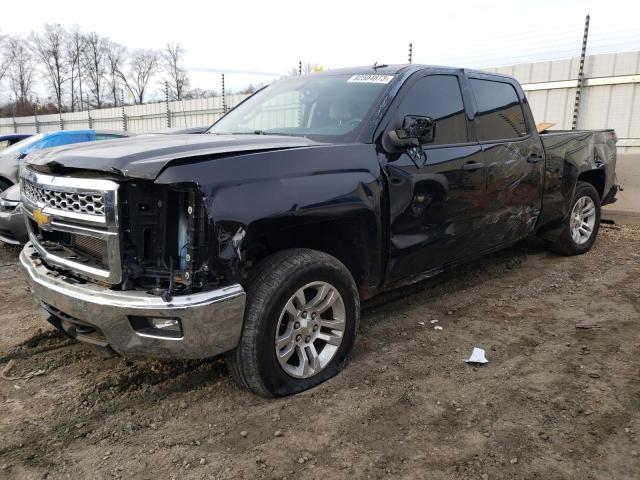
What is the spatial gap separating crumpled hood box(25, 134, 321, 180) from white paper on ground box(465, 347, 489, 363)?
5.73 feet

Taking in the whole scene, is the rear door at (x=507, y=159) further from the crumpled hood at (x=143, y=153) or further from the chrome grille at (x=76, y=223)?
the chrome grille at (x=76, y=223)

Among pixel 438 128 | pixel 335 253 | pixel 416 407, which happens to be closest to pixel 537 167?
pixel 438 128

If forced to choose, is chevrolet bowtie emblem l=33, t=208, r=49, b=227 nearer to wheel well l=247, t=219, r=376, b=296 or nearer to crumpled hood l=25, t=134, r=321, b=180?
crumpled hood l=25, t=134, r=321, b=180

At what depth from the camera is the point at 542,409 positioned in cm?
282

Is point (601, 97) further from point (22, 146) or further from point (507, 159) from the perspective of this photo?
point (22, 146)

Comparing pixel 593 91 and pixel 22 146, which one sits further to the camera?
pixel 593 91

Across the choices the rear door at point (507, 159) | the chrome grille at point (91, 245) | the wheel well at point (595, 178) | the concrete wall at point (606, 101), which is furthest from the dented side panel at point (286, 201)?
the concrete wall at point (606, 101)

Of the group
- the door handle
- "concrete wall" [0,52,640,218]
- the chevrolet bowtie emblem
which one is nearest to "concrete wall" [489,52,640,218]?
"concrete wall" [0,52,640,218]

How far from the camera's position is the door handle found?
155 inches

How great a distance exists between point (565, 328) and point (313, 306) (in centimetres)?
219

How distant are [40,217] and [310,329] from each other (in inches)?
64.1

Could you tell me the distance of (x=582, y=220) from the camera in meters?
6.06

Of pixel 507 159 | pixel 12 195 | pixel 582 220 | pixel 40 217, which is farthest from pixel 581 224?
pixel 12 195

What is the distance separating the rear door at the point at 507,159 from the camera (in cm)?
427
